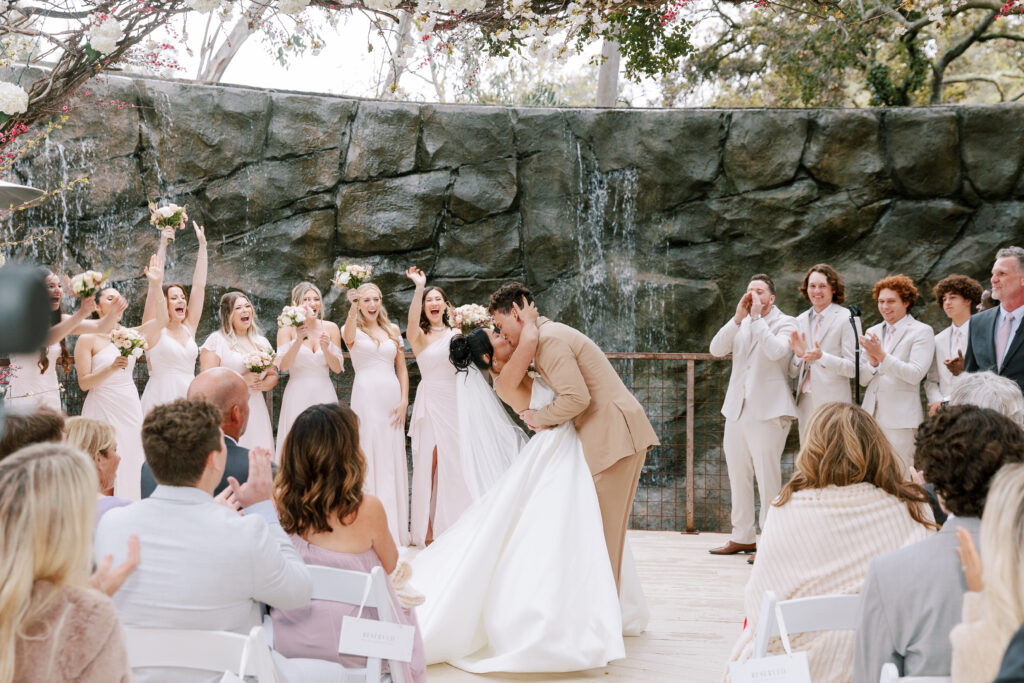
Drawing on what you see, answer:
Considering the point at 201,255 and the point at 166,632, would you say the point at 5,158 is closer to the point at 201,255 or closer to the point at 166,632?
the point at 201,255

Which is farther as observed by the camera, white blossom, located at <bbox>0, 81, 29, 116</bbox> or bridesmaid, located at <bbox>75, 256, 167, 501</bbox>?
bridesmaid, located at <bbox>75, 256, 167, 501</bbox>

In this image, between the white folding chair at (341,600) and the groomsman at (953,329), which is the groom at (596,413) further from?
the groomsman at (953,329)

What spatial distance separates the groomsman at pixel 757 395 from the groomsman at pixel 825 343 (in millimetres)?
118

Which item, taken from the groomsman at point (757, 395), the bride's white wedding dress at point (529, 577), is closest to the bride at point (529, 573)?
the bride's white wedding dress at point (529, 577)

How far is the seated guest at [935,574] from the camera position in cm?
208

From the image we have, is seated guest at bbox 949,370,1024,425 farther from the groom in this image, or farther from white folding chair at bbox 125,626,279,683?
white folding chair at bbox 125,626,279,683

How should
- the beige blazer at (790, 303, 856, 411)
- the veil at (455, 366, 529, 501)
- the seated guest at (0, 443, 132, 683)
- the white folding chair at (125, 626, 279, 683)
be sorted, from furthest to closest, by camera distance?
1. the beige blazer at (790, 303, 856, 411)
2. the veil at (455, 366, 529, 501)
3. the white folding chair at (125, 626, 279, 683)
4. the seated guest at (0, 443, 132, 683)

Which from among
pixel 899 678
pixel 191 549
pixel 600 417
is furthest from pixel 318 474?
pixel 600 417

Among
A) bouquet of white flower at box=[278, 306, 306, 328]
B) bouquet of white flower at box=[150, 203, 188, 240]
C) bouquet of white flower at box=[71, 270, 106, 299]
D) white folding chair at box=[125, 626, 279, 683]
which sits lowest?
white folding chair at box=[125, 626, 279, 683]

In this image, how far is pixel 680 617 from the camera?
16.2 ft

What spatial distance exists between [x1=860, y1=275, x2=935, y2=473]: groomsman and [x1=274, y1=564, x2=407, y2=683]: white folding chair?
13.7ft

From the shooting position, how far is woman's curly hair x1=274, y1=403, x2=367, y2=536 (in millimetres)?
2709

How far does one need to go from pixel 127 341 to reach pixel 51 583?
4302 mm

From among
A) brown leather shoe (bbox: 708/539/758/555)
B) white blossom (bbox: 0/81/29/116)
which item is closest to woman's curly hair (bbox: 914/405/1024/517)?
white blossom (bbox: 0/81/29/116)
